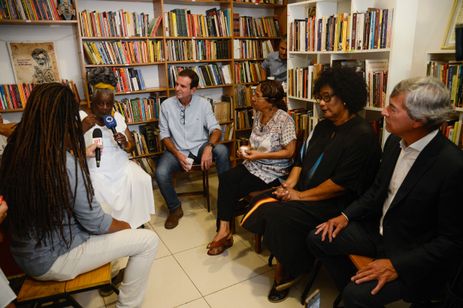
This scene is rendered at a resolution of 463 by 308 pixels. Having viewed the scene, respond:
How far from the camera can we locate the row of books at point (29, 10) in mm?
2809

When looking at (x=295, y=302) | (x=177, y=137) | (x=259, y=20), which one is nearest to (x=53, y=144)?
(x=295, y=302)

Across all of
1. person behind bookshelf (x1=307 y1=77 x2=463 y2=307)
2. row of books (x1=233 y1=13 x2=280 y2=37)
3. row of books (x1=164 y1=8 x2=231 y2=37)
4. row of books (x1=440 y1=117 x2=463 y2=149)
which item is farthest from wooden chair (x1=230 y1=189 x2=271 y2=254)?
row of books (x1=233 y1=13 x2=280 y2=37)

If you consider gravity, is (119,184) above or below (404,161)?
below

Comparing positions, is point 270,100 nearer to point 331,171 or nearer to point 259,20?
point 331,171

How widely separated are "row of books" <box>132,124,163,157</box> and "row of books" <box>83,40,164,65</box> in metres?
0.74

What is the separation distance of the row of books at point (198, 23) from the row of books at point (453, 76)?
98.8 inches

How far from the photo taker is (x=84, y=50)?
3189mm

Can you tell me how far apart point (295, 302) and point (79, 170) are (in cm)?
146

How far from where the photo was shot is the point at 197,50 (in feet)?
12.5

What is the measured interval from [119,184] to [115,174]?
0.26 feet

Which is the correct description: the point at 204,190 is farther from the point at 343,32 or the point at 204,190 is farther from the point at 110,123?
the point at 343,32

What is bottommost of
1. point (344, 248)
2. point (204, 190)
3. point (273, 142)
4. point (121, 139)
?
point (204, 190)

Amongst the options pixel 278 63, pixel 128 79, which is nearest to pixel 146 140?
pixel 128 79

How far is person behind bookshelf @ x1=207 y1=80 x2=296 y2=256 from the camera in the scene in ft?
7.91
